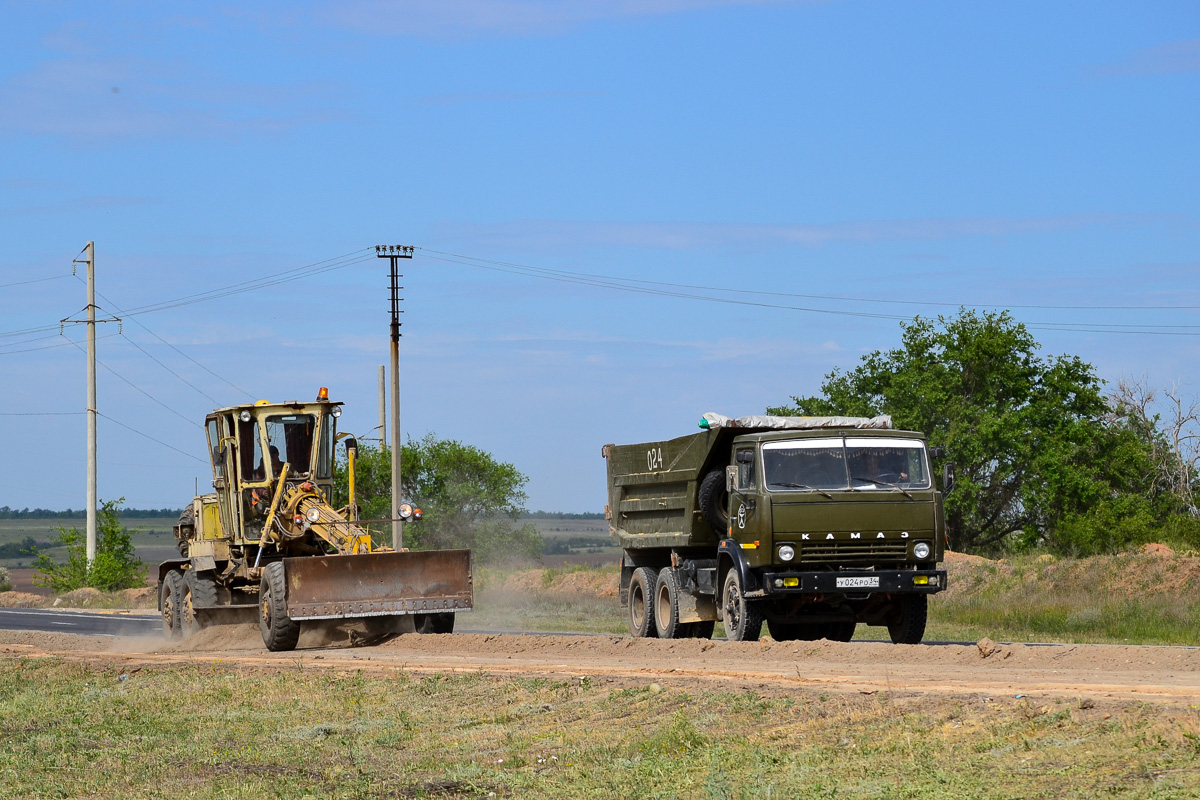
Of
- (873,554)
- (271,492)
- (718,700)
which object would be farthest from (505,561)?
(718,700)

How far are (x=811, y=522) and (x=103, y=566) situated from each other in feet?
126

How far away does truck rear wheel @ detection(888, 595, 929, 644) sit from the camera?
1850 cm

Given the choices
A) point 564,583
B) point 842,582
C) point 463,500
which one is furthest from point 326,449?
point 463,500

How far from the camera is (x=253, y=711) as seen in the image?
14.1m

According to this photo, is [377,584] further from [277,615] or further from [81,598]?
[81,598]

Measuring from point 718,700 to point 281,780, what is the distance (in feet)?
12.3

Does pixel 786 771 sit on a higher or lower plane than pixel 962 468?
lower

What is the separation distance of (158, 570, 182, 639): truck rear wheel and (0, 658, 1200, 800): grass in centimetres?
751

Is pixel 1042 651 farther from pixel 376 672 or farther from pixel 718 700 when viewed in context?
pixel 376 672

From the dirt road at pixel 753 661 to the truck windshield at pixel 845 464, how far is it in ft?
6.69

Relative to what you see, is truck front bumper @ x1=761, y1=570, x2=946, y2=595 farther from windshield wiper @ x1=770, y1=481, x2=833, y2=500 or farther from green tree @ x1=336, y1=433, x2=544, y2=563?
green tree @ x1=336, y1=433, x2=544, y2=563

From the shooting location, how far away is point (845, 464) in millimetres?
17953

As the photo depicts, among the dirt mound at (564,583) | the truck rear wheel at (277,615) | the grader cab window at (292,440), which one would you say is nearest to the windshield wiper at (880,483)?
the truck rear wheel at (277,615)

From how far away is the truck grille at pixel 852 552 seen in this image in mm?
→ 17719
